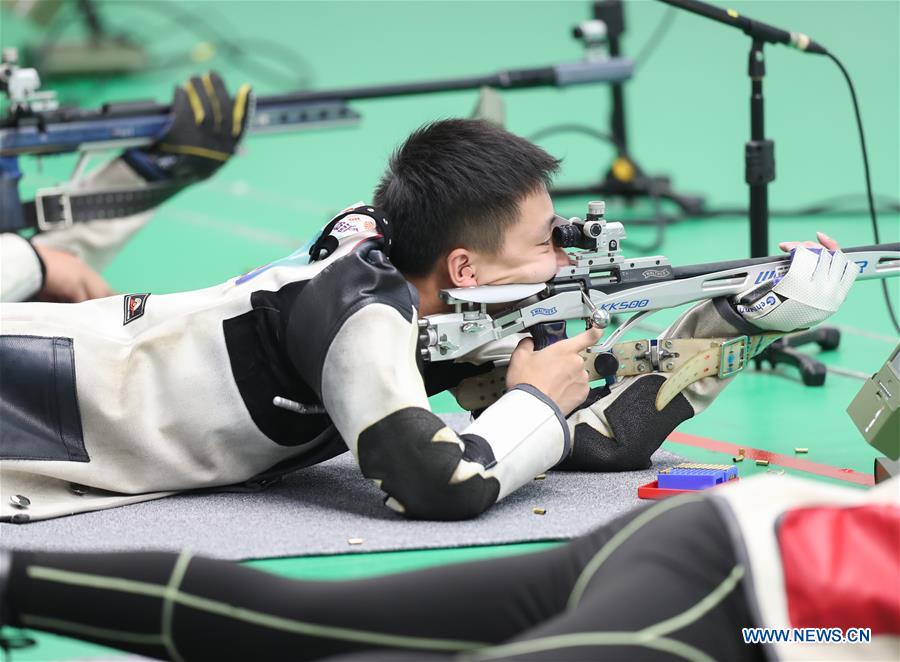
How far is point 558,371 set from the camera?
2461 millimetres

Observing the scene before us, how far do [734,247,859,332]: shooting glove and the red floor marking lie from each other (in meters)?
0.38

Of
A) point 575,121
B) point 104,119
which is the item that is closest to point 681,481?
point 104,119

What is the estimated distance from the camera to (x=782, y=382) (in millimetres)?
3791

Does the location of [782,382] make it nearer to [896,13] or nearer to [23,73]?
[23,73]

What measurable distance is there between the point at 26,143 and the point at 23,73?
234 millimetres

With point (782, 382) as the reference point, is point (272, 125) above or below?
above

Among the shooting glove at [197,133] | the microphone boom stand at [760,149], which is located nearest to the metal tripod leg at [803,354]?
the microphone boom stand at [760,149]

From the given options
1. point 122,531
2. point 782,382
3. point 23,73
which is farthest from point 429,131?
point 23,73

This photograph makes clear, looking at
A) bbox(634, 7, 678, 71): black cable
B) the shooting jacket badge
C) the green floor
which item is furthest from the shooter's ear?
bbox(634, 7, 678, 71): black cable

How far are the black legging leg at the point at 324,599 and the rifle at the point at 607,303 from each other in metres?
0.91

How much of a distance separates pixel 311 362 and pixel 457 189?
0.46 metres

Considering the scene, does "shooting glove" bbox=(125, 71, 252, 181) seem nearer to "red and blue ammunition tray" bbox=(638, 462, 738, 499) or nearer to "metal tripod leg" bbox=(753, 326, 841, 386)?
"metal tripod leg" bbox=(753, 326, 841, 386)

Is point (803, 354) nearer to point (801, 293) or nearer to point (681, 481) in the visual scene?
point (801, 293)

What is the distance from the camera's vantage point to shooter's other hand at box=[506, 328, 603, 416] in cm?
245
